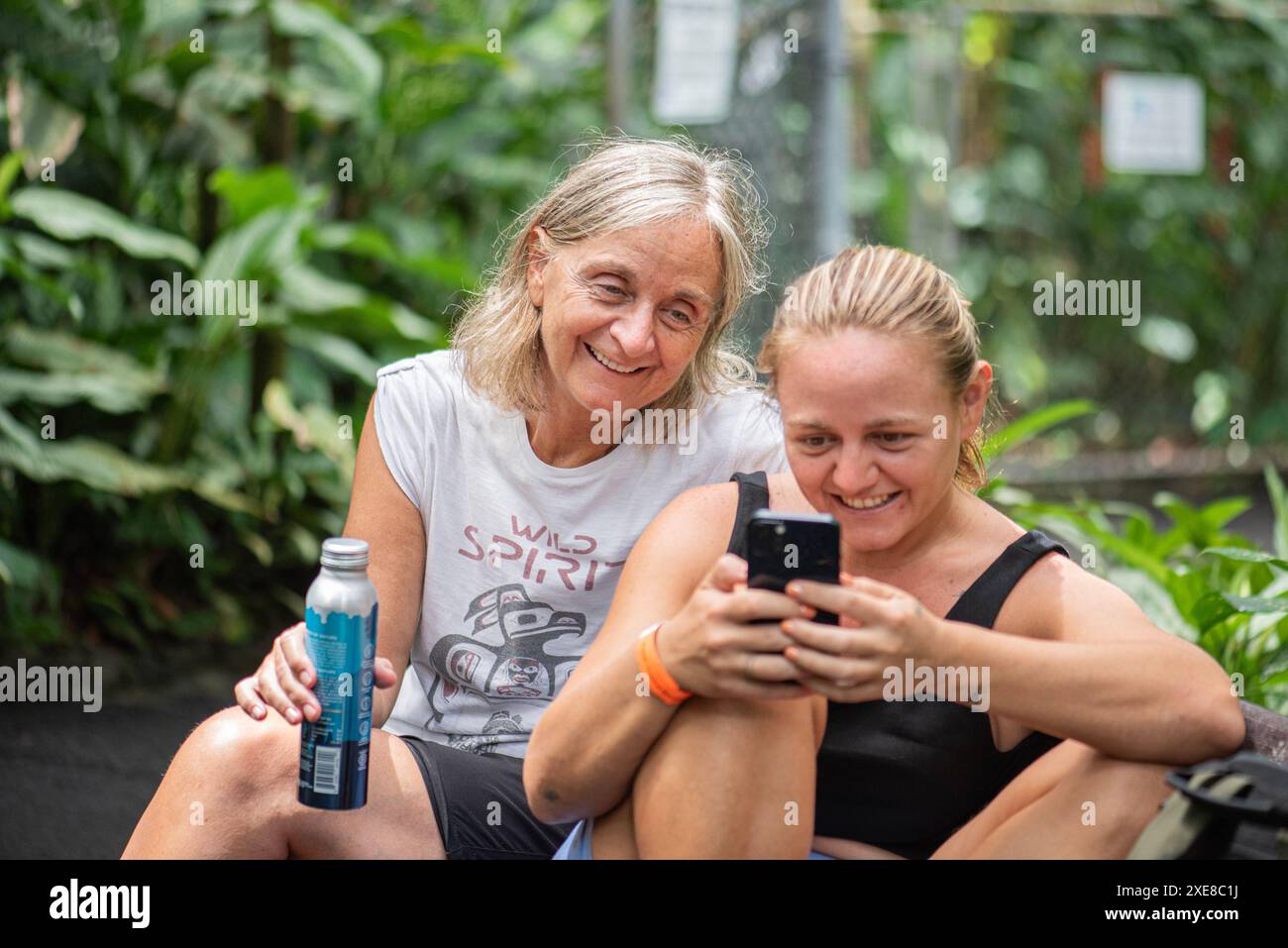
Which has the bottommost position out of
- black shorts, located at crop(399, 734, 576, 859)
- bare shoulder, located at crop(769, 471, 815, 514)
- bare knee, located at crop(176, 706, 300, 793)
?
black shorts, located at crop(399, 734, 576, 859)

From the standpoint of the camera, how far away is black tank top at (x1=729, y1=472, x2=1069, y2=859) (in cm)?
209

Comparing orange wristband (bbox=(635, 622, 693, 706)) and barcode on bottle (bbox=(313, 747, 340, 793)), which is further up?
orange wristband (bbox=(635, 622, 693, 706))

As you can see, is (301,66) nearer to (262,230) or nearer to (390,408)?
(262,230)

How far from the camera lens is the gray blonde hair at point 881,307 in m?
2.04

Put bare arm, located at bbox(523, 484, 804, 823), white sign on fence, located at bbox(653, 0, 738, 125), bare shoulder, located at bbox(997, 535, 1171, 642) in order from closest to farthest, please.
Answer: bare arm, located at bbox(523, 484, 804, 823)
bare shoulder, located at bbox(997, 535, 1171, 642)
white sign on fence, located at bbox(653, 0, 738, 125)

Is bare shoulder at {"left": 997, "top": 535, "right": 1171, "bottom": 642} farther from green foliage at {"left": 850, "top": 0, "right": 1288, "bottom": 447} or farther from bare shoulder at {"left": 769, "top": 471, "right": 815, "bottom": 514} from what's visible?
green foliage at {"left": 850, "top": 0, "right": 1288, "bottom": 447}

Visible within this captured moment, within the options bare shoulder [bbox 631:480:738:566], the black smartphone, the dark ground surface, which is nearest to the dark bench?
the black smartphone

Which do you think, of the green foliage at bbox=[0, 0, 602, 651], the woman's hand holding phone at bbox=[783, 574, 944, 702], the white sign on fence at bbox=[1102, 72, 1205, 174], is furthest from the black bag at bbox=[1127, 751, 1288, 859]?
the white sign on fence at bbox=[1102, 72, 1205, 174]

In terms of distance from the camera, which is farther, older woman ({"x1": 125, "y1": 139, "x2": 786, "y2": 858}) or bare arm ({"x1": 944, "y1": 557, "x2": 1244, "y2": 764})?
older woman ({"x1": 125, "y1": 139, "x2": 786, "y2": 858})

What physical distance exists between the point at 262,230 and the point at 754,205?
9.42ft

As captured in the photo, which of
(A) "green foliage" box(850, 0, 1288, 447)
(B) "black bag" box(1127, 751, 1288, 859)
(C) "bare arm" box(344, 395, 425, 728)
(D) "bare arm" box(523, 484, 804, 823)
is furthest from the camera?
(A) "green foliage" box(850, 0, 1288, 447)

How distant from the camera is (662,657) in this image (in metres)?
1.90

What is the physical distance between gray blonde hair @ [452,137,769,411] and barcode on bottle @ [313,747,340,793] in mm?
760
